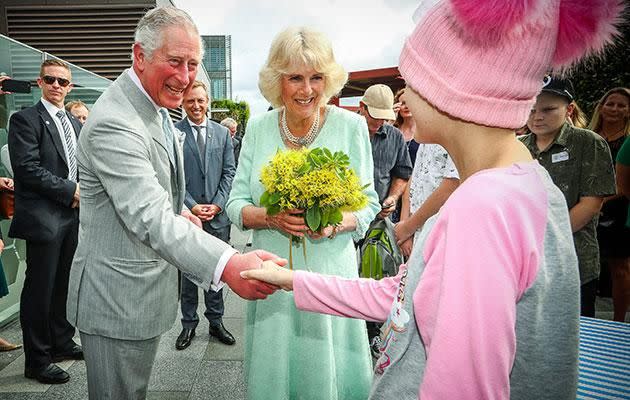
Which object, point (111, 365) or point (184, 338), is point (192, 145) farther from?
point (111, 365)

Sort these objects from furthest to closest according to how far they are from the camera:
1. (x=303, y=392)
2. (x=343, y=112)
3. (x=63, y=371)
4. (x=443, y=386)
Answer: (x=63, y=371), (x=343, y=112), (x=303, y=392), (x=443, y=386)

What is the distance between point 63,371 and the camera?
3.54 m

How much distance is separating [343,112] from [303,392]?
1.55 meters

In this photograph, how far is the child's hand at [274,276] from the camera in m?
1.56

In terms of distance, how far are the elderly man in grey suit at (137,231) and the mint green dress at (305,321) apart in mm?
525

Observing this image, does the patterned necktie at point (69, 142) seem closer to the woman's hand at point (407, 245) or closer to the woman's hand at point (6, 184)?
the woman's hand at point (6, 184)

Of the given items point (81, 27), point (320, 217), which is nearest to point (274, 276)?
point (320, 217)

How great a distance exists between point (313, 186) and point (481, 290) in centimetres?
117

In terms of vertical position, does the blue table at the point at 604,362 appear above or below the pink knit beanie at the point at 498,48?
below

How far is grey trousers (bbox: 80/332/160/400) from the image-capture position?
1838 millimetres

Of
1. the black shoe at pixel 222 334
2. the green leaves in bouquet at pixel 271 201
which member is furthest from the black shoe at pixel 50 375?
the green leaves in bouquet at pixel 271 201

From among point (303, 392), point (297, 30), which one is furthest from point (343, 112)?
point (303, 392)

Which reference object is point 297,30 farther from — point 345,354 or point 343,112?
point 345,354

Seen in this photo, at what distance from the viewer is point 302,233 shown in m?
2.11
